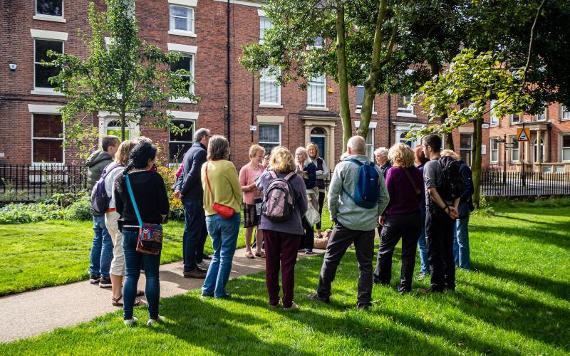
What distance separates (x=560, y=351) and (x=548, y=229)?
34.8 ft

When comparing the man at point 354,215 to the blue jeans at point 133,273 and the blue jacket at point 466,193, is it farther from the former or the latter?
the blue jacket at point 466,193

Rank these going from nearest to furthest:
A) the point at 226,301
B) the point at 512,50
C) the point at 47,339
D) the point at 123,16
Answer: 1. the point at 47,339
2. the point at 226,301
3. the point at 123,16
4. the point at 512,50

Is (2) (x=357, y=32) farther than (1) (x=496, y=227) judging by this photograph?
Yes

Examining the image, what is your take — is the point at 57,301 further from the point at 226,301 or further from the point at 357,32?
the point at 357,32

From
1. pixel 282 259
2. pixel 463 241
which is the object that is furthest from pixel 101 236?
pixel 463 241

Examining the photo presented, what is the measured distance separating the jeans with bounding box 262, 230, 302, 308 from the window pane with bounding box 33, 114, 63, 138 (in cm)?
1853

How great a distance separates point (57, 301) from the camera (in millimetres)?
6270

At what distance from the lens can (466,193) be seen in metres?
7.68

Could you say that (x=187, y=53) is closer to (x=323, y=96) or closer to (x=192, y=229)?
(x=323, y=96)

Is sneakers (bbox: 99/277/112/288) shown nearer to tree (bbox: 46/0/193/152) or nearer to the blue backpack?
the blue backpack

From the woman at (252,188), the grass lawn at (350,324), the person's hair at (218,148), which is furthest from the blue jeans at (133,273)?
the woman at (252,188)

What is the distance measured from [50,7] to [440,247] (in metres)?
21.3

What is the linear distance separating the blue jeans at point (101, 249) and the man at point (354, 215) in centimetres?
313

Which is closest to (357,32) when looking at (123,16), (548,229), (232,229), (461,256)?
(123,16)
